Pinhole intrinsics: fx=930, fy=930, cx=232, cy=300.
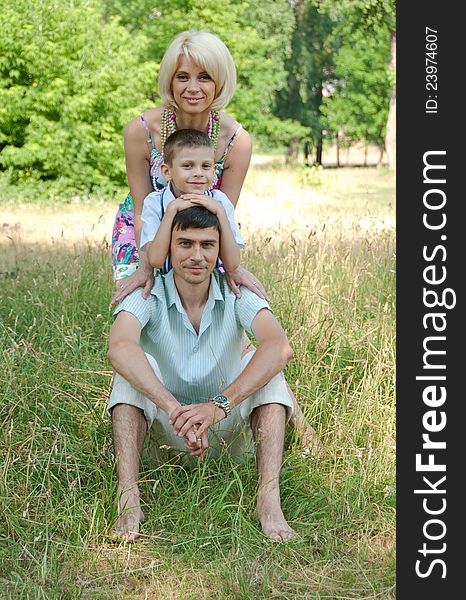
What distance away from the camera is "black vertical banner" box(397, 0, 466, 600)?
10.5 feet

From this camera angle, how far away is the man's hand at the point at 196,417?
3.60 meters

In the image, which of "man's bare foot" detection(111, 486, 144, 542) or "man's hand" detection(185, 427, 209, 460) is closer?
"man's bare foot" detection(111, 486, 144, 542)

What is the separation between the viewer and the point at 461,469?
330 cm

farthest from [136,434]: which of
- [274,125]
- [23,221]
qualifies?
[274,125]

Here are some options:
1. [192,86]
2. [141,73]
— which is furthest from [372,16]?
[192,86]

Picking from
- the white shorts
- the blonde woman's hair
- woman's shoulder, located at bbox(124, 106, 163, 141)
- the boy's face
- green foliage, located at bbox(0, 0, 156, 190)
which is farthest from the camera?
green foliage, located at bbox(0, 0, 156, 190)

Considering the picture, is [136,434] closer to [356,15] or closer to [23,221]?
[23,221]

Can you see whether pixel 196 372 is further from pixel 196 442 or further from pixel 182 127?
pixel 182 127

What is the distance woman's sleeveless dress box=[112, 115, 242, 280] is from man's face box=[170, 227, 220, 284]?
669 mm

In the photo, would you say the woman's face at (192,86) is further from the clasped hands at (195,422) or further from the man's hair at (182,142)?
the clasped hands at (195,422)

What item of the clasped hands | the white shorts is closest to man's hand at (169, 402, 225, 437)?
the clasped hands

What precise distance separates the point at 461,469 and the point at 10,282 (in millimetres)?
4124

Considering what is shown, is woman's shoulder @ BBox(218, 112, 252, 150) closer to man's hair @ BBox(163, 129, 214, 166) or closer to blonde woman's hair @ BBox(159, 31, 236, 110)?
blonde woman's hair @ BBox(159, 31, 236, 110)

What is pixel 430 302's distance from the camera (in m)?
3.44
